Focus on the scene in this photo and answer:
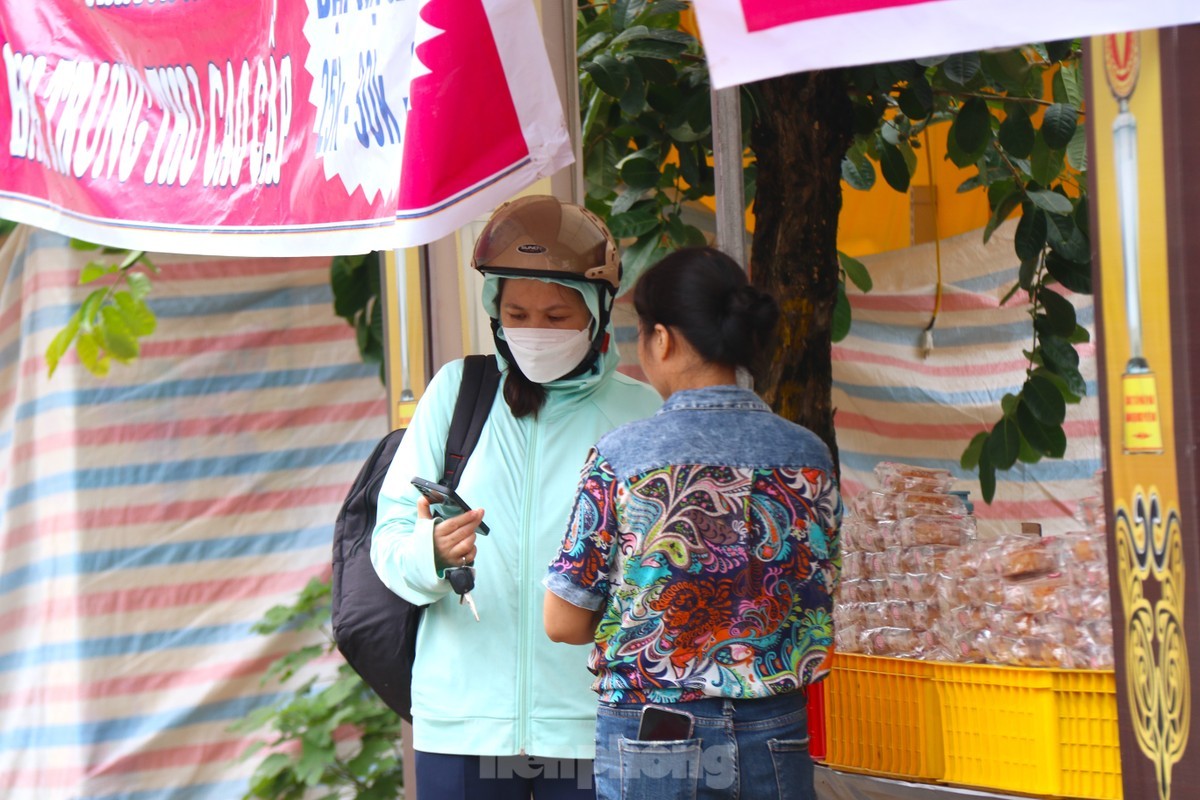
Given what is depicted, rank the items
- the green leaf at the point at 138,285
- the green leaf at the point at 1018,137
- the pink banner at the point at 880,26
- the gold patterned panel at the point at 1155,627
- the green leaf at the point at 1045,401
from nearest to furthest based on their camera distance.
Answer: the pink banner at the point at 880,26 < the gold patterned panel at the point at 1155,627 < the green leaf at the point at 1018,137 < the green leaf at the point at 1045,401 < the green leaf at the point at 138,285

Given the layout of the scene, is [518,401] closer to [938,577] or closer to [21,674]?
[938,577]

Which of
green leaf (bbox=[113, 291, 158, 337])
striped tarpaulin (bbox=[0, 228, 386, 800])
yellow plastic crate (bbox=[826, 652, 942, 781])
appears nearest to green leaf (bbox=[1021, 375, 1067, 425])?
yellow plastic crate (bbox=[826, 652, 942, 781])

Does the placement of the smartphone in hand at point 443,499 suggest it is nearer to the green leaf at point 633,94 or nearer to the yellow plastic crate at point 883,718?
the yellow plastic crate at point 883,718

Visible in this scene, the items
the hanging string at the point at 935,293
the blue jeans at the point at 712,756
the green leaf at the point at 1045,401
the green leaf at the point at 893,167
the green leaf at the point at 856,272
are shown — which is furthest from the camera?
the hanging string at the point at 935,293

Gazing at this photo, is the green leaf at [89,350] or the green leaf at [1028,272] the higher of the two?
the green leaf at [1028,272]

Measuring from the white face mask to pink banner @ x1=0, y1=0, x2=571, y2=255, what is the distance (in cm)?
25

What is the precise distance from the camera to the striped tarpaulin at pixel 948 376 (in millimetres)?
5340

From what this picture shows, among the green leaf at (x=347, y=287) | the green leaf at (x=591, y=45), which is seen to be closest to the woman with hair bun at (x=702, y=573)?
the green leaf at (x=591, y=45)

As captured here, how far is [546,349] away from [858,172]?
6.11 ft

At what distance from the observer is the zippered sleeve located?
2.45 metres

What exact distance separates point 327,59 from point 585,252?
74 cm

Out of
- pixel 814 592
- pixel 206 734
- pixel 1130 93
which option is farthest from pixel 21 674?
pixel 1130 93

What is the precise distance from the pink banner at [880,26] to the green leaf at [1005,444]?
7.55 feet

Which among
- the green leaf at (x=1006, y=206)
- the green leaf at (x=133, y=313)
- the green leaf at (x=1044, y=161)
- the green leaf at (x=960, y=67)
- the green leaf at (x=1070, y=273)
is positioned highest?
the green leaf at (x=960, y=67)
